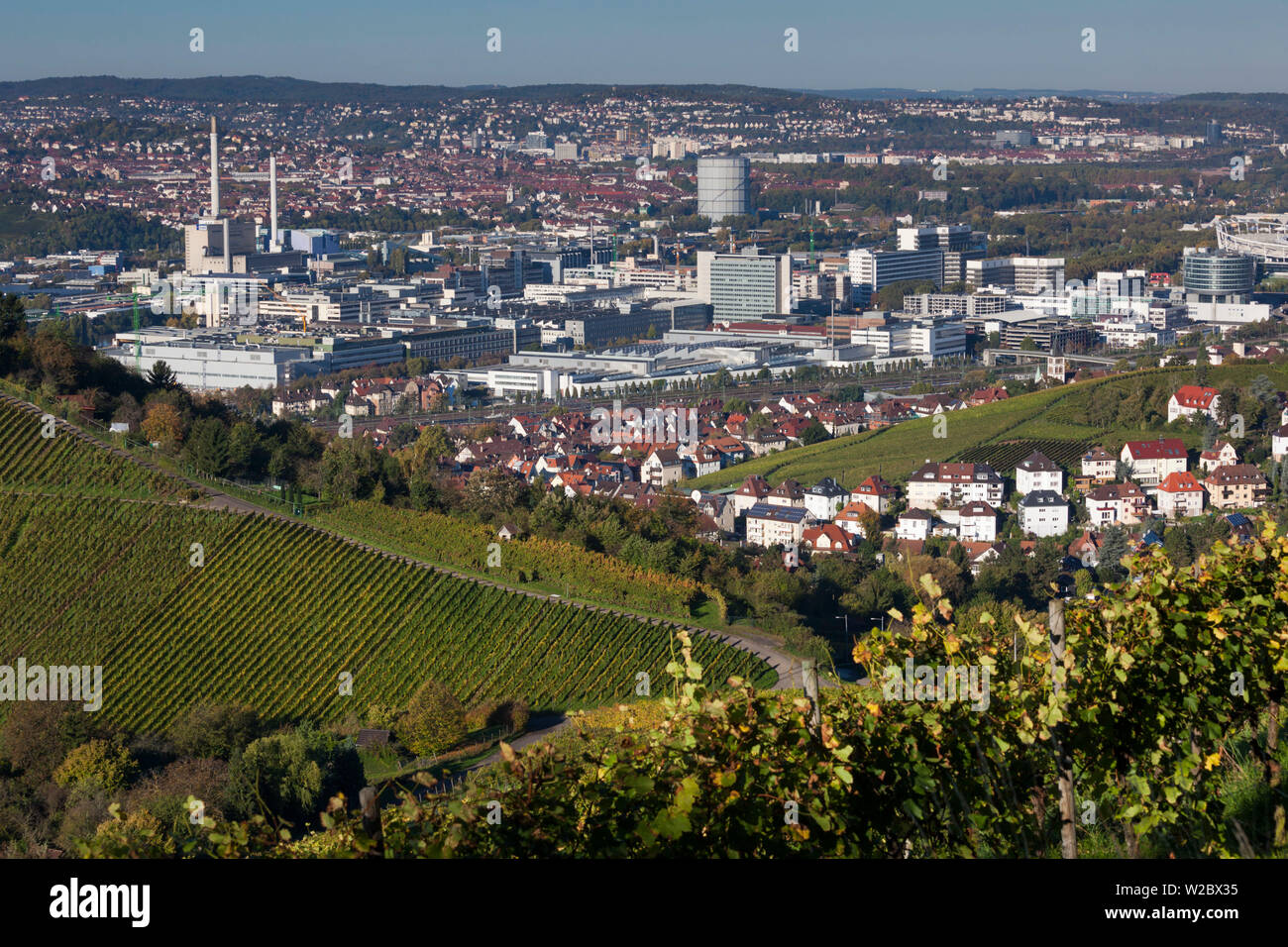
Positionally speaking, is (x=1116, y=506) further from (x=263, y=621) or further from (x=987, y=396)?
(x=263, y=621)

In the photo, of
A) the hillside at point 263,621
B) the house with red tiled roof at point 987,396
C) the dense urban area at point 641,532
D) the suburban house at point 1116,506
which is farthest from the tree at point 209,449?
the house with red tiled roof at point 987,396

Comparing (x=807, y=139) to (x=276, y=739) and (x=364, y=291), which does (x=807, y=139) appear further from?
(x=276, y=739)

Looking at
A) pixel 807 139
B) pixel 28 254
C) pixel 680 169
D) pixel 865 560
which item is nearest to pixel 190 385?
pixel 865 560

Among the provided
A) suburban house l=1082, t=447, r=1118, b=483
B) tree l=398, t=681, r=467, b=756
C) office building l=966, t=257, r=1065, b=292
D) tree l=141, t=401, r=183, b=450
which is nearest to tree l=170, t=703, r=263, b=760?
tree l=398, t=681, r=467, b=756

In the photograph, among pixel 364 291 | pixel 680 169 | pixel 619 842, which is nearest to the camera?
pixel 619 842

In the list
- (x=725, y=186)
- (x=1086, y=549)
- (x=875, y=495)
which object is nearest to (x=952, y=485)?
(x=875, y=495)

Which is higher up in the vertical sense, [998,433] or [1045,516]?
[998,433]
